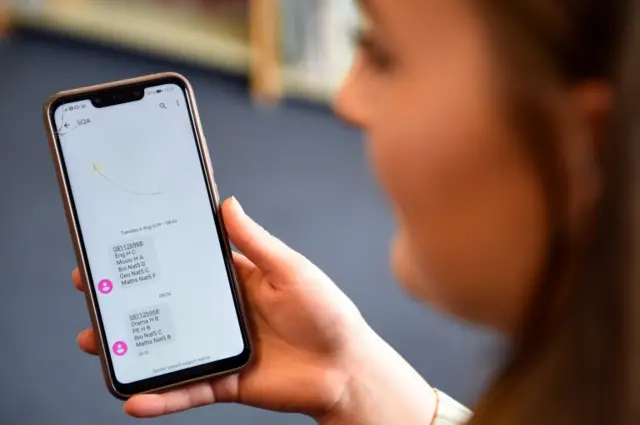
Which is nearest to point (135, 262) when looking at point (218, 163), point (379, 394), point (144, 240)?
point (144, 240)

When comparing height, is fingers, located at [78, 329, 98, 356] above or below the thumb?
below

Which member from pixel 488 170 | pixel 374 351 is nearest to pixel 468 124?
pixel 488 170

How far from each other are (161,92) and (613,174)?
51 centimetres

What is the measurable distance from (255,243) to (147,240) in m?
0.10

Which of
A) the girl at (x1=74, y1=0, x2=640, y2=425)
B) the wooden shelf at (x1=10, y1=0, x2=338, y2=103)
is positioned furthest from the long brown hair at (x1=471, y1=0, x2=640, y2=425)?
the wooden shelf at (x1=10, y1=0, x2=338, y2=103)

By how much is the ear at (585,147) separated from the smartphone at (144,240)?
16.4 inches

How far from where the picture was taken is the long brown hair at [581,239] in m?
0.29

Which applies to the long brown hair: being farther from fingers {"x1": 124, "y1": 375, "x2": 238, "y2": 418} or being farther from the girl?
fingers {"x1": 124, "y1": 375, "x2": 238, "y2": 418}

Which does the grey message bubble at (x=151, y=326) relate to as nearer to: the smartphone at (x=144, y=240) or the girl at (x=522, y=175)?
the smartphone at (x=144, y=240)

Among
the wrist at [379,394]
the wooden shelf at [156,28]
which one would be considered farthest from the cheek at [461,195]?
the wooden shelf at [156,28]

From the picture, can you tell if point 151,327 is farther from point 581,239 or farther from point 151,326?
point 581,239

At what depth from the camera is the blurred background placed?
1.34 m

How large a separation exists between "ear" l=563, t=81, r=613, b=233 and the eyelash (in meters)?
0.10

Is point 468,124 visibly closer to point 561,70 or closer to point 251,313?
point 561,70
